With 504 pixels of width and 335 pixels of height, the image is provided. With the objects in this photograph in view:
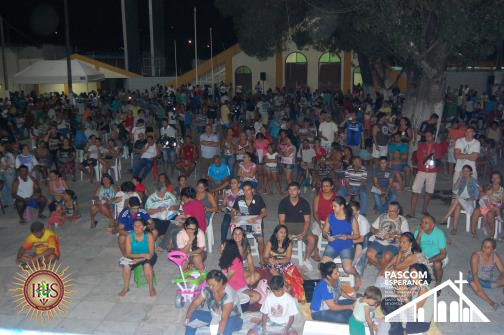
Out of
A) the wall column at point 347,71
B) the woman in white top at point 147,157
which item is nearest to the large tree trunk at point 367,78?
the wall column at point 347,71

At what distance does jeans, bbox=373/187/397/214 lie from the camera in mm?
9391

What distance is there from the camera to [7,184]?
1092 cm

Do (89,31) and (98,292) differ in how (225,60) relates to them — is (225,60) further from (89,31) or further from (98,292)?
(98,292)

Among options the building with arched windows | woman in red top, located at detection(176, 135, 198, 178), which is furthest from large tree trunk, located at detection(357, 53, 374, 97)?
woman in red top, located at detection(176, 135, 198, 178)

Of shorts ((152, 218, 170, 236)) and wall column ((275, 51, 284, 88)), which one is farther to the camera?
wall column ((275, 51, 284, 88))

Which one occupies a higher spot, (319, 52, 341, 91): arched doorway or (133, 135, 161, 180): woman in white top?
(319, 52, 341, 91): arched doorway

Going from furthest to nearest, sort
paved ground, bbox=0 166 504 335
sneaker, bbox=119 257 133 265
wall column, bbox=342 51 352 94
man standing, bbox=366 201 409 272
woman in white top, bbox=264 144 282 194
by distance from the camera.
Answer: wall column, bbox=342 51 352 94 → woman in white top, bbox=264 144 282 194 → man standing, bbox=366 201 409 272 → sneaker, bbox=119 257 133 265 → paved ground, bbox=0 166 504 335

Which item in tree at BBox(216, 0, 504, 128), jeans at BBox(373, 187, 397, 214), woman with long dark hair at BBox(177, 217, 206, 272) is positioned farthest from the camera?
tree at BBox(216, 0, 504, 128)

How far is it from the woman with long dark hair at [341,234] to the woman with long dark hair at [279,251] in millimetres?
520

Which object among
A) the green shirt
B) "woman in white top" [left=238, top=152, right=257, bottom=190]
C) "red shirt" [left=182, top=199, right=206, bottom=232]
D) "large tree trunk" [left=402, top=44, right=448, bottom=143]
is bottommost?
the green shirt

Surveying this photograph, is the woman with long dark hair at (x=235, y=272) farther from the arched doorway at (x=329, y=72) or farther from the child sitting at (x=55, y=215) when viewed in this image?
the arched doorway at (x=329, y=72)

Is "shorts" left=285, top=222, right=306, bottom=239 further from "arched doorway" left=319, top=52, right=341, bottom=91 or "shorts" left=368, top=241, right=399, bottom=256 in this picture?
"arched doorway" left=319, top=52, right=341, bottom=91

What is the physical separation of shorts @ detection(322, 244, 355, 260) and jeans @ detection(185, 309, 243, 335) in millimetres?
1898

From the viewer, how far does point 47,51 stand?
117 ft
